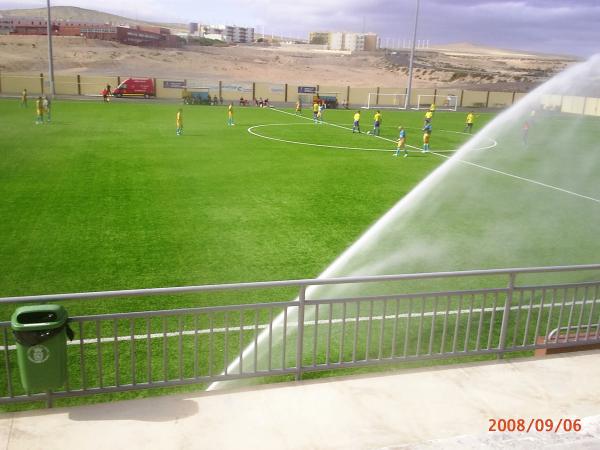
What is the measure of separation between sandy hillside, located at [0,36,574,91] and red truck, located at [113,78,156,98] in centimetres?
5506

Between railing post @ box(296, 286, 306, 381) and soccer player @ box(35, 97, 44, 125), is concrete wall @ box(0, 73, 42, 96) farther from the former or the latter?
railing post @ box(296, 286, 306, 381)

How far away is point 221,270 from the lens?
37.7ft

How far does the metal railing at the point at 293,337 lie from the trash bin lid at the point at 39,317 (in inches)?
4.6

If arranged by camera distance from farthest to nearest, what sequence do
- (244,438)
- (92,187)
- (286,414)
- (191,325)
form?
(92,187)
(191,325)
(286,414)
(244,438)

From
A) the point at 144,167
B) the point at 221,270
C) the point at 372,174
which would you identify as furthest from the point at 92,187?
the point at 372,174

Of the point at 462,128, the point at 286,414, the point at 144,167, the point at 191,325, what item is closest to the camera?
the point at 286,414

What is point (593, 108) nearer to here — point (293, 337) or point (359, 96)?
point (359, 96)

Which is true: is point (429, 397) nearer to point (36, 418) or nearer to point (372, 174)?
point (36, 418)

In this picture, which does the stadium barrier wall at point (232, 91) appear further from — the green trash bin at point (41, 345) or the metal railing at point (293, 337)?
the green trash bin at point (41, 345)

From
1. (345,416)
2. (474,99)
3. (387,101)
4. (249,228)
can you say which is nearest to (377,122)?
(249,228)

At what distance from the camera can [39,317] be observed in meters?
5.73

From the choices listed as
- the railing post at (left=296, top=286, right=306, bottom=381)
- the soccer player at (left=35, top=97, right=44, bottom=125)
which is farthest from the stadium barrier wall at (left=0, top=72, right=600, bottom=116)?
the railing post at (left=296, top=286, right=306, bottom=381)

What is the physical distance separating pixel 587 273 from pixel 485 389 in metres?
6.94

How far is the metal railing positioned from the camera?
611cm
